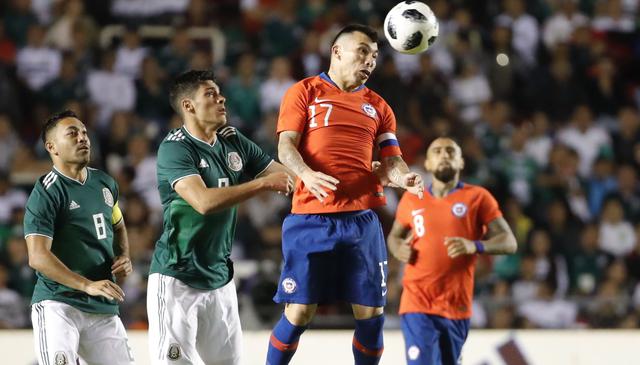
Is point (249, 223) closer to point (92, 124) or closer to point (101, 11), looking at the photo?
point (92, 124)

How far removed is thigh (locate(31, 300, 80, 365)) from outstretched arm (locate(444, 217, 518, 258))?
265cm

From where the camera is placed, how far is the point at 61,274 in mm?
5758

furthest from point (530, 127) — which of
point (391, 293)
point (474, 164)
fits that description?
point (391, 293)

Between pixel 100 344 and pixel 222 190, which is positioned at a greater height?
pixel 222 190

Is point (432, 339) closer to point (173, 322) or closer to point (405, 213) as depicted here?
point (405, 213)

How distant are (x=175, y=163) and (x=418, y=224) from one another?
7.73 ft

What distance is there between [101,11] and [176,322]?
8358 millimetres

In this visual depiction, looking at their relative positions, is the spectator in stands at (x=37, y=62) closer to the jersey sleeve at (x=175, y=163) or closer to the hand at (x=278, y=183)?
the jersey sleeve at (x=175, y=163)

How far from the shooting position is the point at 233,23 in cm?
1351

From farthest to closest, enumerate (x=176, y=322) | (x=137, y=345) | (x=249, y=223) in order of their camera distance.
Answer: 1. (x=249, y=223)
2. (x=137, y=345)
3. (x=176, y=322)

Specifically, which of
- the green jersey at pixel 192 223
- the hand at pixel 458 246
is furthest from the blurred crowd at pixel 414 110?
the green jersey at pixel 192 223

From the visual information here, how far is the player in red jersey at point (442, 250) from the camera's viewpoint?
7.42 meters

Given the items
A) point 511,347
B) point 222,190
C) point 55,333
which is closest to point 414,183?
point 222,190

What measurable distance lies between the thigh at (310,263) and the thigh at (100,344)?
0.98 meters
